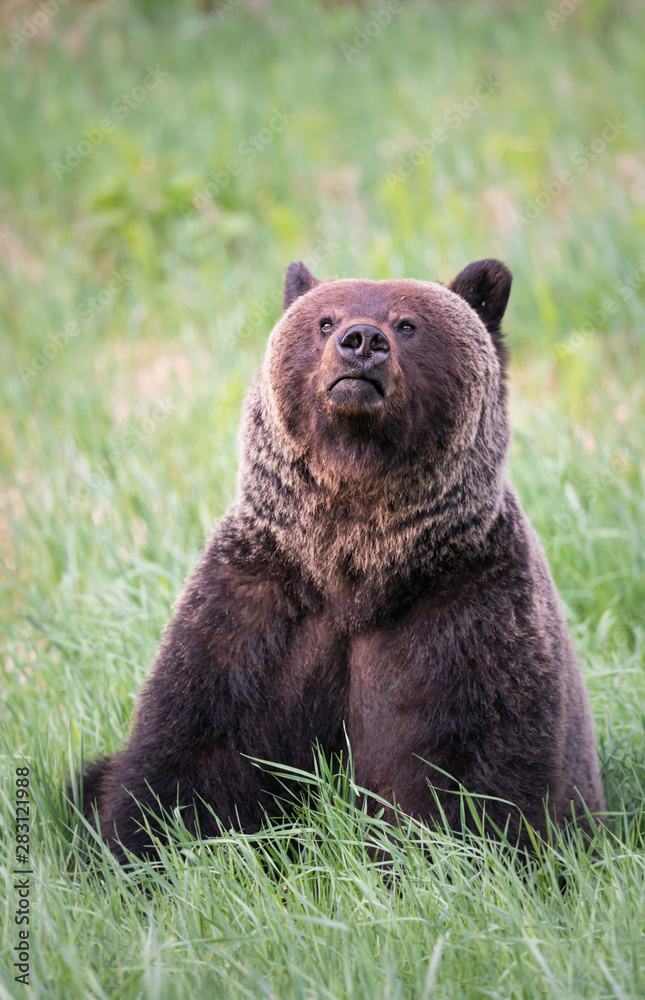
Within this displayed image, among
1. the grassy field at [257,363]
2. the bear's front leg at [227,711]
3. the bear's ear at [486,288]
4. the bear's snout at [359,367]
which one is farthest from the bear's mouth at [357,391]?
the grassy field at [257,363]

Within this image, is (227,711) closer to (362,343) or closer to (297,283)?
(362,343)

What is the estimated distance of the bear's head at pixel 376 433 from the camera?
3.14 metres

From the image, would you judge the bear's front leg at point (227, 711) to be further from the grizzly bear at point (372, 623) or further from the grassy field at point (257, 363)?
the grassy field at point (257, 363)

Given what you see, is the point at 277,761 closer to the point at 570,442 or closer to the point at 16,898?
the point at 16,898

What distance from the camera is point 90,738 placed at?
13.7ft

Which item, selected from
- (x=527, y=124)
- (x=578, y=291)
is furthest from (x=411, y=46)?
(x=578, y=291)

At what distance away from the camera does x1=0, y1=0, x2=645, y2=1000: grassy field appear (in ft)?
8.67

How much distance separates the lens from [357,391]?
3012 mm

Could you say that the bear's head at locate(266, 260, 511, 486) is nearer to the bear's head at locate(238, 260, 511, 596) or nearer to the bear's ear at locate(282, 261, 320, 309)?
the bear's head at locate(238, 260, 511, 596)

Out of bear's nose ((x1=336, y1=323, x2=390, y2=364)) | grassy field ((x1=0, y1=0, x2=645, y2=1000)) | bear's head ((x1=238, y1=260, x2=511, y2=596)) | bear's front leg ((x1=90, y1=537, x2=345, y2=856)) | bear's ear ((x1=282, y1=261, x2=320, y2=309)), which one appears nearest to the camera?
grassy field ((x1=0, y1=0, x2=645, y2=1000))

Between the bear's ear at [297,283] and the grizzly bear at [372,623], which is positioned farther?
the bear's ear at [297,283]

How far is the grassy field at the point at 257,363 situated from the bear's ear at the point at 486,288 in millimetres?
1643

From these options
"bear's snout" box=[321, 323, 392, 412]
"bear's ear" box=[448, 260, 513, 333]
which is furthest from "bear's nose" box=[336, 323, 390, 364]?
"bear's ear" box=[448, 260, 513, 333]

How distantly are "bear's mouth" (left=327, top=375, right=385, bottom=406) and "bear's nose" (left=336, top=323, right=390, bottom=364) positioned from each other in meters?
0.06
